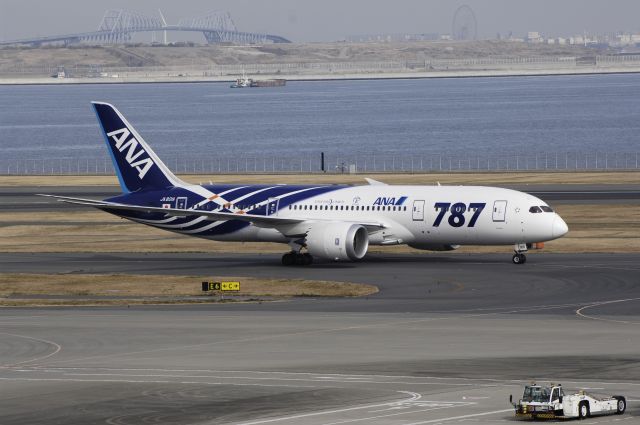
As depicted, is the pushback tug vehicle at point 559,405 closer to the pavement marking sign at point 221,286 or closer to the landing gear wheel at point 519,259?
the pavement marking sign at point 221,286

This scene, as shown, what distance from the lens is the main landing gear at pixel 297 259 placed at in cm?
8825

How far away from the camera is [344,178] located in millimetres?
149750

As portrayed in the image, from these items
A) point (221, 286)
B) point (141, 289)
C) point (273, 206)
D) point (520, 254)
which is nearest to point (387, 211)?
point (273, 206)

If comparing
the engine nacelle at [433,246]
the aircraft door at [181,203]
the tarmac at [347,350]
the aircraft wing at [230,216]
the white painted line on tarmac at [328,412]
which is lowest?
the white painted line on tarmac at [328,412]

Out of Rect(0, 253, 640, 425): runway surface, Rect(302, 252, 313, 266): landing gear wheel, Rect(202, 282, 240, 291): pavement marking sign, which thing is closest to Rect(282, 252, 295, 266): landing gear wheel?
Rect(302, 252, 313, 266): landing gear wheel

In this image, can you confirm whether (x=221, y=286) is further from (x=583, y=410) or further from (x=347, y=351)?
(x=583, y=410)

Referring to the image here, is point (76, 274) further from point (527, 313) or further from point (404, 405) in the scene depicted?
point (404, 405)

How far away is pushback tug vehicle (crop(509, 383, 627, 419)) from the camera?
129 feet

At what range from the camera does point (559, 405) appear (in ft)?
129

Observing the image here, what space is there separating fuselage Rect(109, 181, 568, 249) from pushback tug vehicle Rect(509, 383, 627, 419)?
4380 centimetres

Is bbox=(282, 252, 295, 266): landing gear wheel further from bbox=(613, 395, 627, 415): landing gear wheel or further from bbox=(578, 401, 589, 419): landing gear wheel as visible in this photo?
bbox=(578, 401, 589, 419): landing gear wheel

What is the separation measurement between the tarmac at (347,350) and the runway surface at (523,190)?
3755 centimetres

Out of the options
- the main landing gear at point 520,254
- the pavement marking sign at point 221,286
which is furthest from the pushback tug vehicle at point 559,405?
the main landing gear at point 520,254

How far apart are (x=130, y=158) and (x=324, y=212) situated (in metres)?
14.4
